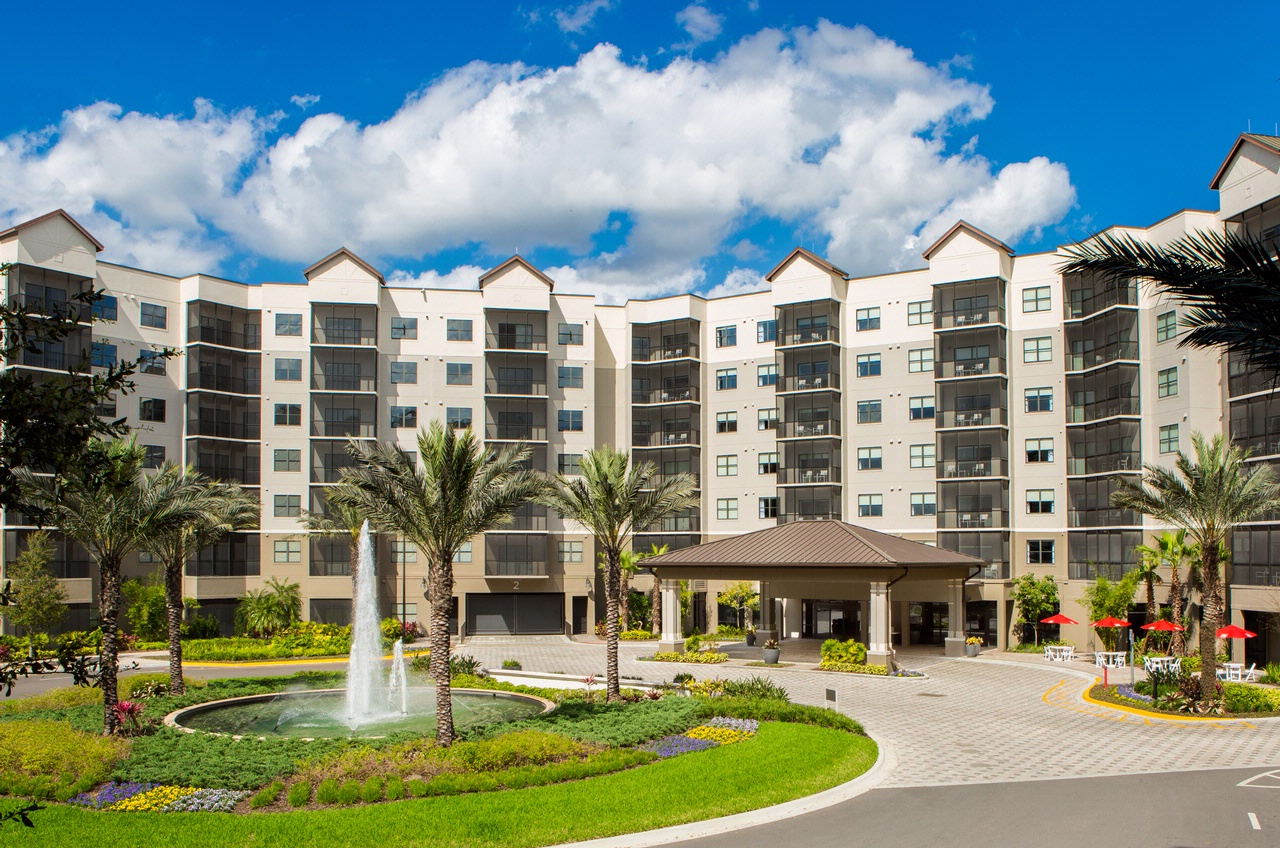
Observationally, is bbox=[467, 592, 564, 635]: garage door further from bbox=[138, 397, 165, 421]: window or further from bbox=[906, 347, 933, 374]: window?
bbox=[906, 347, 933, 374]: window

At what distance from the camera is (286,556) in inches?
2378

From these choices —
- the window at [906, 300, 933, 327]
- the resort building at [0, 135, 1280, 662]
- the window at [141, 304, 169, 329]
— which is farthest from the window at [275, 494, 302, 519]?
the window at [906, 300, 933, 327]

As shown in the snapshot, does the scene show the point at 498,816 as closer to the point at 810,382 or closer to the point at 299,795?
the point at 299,795

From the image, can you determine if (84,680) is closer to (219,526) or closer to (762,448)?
(219,526)

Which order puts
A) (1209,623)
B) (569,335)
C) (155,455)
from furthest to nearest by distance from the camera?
(569,335) → (155,455) → (1209,623)

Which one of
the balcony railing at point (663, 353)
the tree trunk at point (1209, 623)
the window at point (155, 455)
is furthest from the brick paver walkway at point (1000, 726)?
the window at point (155, 455)

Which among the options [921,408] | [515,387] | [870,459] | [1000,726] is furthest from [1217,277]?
[515,387]

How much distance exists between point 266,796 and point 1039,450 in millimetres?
47335

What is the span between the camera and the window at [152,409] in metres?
56.3

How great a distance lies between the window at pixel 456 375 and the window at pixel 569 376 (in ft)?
18.8

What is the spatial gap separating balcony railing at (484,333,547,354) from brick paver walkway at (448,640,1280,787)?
80.6 ft

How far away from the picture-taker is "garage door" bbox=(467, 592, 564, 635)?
62188 mm

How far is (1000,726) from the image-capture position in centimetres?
2820

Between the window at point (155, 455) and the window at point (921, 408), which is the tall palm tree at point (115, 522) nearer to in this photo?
the window at point (155, 455)
